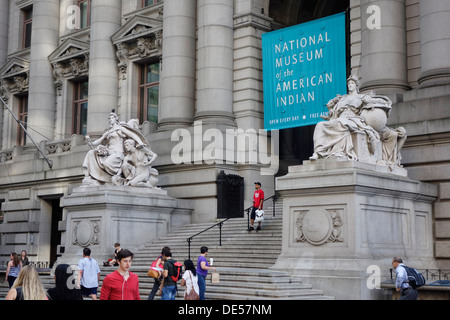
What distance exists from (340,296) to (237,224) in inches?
340

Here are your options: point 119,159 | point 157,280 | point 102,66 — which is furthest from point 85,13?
point 157,280

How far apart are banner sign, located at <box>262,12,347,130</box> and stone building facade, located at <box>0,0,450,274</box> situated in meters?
0.75

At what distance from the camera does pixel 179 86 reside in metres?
→ 30.0

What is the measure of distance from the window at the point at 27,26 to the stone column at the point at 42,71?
8.96 feet

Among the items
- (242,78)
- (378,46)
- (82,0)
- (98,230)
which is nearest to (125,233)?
(98,230)

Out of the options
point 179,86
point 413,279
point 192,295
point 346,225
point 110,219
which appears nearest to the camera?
point 413,279

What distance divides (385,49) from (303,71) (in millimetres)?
3760

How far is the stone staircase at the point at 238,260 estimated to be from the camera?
16500 mm

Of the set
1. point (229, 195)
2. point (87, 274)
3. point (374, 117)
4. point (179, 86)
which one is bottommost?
point (87, 274)

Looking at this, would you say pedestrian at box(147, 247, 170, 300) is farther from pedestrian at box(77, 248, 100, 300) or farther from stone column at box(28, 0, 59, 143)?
stone column at box(28, 0, 59, 143)

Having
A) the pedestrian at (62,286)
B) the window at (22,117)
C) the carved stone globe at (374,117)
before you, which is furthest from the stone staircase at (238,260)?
the window at (22,117)

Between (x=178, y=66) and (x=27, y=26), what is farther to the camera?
(x=27, y=26)

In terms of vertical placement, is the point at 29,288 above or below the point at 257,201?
below

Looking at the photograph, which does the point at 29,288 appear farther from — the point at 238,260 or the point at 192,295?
the point at 238,260
